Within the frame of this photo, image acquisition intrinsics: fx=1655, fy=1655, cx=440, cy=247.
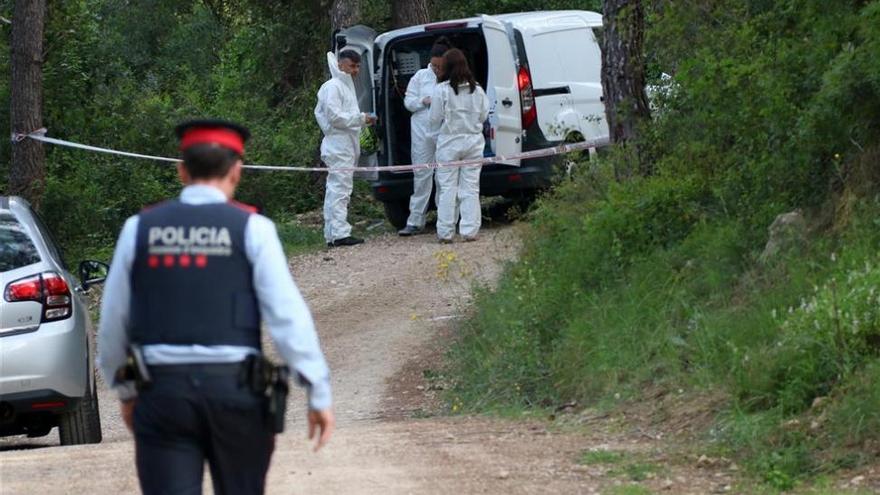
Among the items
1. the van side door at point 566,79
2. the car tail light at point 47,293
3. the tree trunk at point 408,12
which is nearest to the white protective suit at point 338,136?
the van side door at point 566,79

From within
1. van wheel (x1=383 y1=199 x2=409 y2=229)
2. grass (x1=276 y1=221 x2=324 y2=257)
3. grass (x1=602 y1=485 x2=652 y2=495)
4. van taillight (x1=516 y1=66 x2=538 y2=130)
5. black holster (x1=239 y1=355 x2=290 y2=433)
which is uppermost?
black holster (x1=239 y1=355 x2=290 y2=433)

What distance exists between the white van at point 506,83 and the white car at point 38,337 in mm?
7936

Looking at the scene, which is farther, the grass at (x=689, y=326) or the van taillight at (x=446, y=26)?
the van taillight at (x=446, y=26)

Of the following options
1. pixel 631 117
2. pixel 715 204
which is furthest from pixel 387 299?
pixel 715 204

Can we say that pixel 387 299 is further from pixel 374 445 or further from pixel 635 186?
pixel 374 445

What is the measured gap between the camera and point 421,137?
17.6 meters

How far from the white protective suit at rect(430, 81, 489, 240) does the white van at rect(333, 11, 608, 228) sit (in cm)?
40

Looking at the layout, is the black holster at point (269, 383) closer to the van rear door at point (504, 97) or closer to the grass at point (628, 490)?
the grass at point (628, 490)

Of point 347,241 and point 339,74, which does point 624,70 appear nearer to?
point 339,74

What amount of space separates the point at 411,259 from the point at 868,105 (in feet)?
24.5

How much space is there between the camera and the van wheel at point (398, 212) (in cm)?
1850

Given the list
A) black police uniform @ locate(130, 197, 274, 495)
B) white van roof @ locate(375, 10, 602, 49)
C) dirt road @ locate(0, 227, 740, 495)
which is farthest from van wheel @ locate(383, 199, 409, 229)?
black police uniform @ locate(130, 197, 274, 495)

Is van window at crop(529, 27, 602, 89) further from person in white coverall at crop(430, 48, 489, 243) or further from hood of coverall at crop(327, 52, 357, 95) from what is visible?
hood of coverall at crop(327, 52, 357, 95)

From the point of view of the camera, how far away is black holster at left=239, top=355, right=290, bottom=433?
14.9 ft
